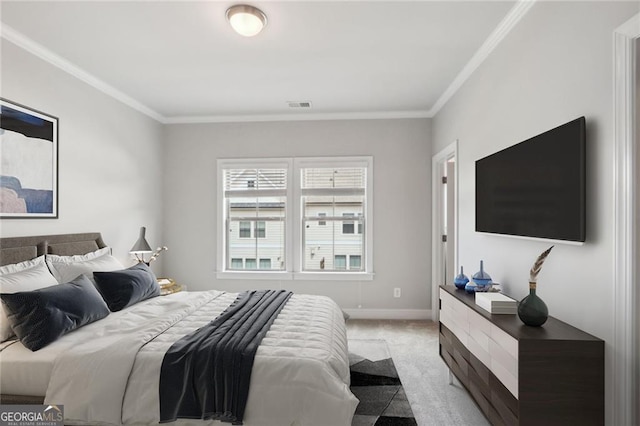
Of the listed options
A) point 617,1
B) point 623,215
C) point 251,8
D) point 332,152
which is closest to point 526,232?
point 623,215

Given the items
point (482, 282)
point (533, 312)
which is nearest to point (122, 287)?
point (482, 282)

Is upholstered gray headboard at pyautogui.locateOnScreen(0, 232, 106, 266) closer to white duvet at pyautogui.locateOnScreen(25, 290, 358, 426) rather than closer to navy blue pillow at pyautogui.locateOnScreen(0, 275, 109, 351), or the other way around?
Answer: navy blue pillow at pyautogui.locateOnScreen(0, 275, 109, 351)

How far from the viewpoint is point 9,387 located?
2023mm

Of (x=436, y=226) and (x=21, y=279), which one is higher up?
(x=436, y=226)

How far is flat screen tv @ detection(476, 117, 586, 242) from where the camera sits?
1.81 meters

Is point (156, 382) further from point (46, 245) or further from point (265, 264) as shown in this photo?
point (265, 264)

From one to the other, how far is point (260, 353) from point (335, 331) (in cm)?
73

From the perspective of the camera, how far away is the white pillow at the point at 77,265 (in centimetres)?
279

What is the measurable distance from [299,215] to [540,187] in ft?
10.7

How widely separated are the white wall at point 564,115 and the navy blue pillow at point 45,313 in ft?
9.91

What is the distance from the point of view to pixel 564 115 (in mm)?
1990

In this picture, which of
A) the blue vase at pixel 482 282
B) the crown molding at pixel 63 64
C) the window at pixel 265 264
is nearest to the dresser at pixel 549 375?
the blue vase at pixel 482 282

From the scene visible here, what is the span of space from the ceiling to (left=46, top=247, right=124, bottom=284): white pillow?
1.76 meters

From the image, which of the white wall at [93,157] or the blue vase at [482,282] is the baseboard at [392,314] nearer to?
the blue vase at [482,282]
